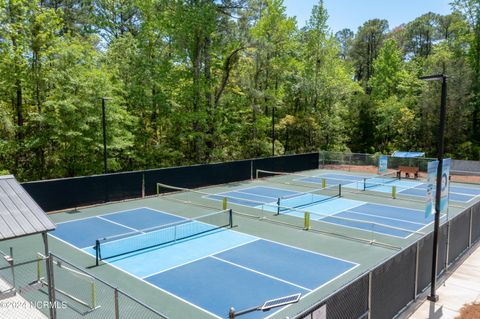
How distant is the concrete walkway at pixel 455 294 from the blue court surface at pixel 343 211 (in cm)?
354

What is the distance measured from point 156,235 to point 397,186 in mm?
20190

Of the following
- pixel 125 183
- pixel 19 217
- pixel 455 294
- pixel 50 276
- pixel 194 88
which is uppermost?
pixel 194 88

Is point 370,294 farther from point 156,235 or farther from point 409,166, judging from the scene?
point 409,166

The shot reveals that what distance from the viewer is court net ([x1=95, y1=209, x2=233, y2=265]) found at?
567 inches

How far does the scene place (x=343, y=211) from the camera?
69.5 feet

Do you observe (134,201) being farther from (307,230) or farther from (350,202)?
(350,202)

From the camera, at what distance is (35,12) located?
26.9 m

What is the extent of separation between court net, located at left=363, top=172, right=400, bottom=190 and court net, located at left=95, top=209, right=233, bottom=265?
12971 millimetres

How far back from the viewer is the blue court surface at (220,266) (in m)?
11.2

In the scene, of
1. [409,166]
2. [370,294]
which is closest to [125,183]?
[370,294]

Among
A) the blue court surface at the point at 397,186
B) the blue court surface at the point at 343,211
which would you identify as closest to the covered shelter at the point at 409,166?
the blue court surface at the point at 397,186

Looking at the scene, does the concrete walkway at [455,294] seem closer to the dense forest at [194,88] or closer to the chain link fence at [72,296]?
the chain link fence at [72,296]

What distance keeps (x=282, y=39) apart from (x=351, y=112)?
1917 cm

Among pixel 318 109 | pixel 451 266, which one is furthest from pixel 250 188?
pixel 318 109
